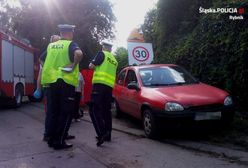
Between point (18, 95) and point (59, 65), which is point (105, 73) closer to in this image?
point (59, 65)

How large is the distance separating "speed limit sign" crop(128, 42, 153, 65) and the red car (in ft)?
8.36

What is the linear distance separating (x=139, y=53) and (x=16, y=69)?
6.41m

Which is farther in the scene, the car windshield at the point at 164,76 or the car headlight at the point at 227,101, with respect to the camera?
the car windshield at the point at 164,76

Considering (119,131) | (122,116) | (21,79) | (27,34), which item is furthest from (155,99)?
(27,34)

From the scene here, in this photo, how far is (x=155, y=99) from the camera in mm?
8148

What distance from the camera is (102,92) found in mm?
7758

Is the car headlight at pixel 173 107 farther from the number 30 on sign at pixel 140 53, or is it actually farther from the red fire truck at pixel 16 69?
the red fire truck at pixel 16 69

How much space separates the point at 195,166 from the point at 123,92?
15.1 feet

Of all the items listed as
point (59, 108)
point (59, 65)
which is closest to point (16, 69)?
point (59, 108)

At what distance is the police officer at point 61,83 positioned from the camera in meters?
7.07

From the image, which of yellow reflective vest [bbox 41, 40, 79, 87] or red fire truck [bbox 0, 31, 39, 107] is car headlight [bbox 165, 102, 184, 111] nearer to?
yellow reflective vest [bbox 41, 40, 79, 87]

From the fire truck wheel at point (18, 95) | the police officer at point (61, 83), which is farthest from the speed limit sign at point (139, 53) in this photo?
the fire truck wheel at point (18, 95)

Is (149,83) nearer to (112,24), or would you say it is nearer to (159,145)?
(159,145)

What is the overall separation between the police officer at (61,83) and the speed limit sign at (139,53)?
5746mm
